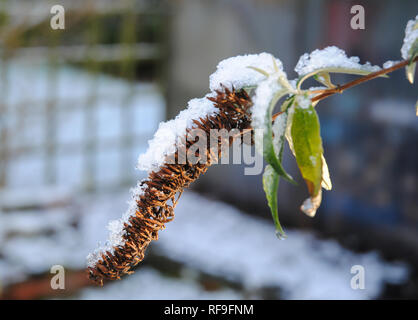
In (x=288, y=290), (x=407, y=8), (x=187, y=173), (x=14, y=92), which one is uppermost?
(x=407, y=8)

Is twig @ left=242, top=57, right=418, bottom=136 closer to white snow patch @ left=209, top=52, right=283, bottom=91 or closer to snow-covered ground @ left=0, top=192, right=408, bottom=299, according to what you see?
white snow patch @ left=209, top=52, right=283, bottom=91

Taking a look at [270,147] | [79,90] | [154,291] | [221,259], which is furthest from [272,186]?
[79,90]

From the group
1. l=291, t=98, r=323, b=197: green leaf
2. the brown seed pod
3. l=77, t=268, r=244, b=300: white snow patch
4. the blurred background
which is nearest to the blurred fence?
the blurred background

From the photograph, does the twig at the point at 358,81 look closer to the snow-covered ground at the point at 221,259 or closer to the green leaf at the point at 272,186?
the green leaf at the point at 272,186

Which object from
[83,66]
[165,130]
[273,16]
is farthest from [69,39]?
[165,130]

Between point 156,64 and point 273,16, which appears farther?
point 156,64

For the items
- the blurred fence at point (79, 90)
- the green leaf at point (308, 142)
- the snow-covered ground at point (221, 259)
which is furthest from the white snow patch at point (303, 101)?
the blurred fence at point (79, 90)

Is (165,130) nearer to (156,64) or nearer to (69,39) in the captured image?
(69,39)
